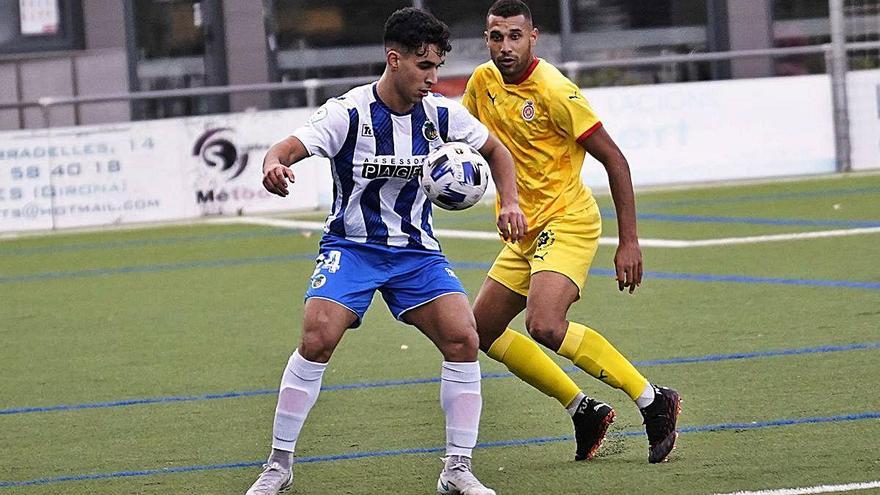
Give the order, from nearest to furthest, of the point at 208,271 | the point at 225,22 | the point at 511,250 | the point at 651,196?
the point at 511,250, the point at 208,271, the point at 651,196, the point at 225,22

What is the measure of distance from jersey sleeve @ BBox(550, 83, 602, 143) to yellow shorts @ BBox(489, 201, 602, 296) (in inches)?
14.6

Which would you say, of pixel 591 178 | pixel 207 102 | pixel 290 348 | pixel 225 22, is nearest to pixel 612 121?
pixel 591 178

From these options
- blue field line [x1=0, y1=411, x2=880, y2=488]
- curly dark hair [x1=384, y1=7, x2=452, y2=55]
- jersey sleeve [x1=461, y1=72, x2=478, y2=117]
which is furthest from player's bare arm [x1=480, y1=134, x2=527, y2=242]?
blue field line [x1=0, y1=411, x2=880, y2=488]

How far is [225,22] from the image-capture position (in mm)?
24578

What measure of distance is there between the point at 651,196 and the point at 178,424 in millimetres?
11498

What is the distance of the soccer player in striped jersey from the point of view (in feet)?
19.4

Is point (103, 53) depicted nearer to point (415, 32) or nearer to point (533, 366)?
point (533, 366)

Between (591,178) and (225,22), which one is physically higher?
(225,22)

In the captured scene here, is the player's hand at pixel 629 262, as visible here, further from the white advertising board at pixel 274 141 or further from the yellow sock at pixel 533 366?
the white advertising board at pixel 274 141

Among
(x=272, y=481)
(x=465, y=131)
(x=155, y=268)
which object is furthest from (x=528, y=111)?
(x=155, y=268)

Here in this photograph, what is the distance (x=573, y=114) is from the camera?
6645 millimetres

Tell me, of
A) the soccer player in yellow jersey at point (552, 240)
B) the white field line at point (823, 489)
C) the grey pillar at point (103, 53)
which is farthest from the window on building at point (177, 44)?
the white field line at point (823, 489)

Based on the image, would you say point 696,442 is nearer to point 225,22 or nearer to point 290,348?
point 290,348

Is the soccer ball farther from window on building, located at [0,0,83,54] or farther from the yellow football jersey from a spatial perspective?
window on building, located at [0,0,83,54]
